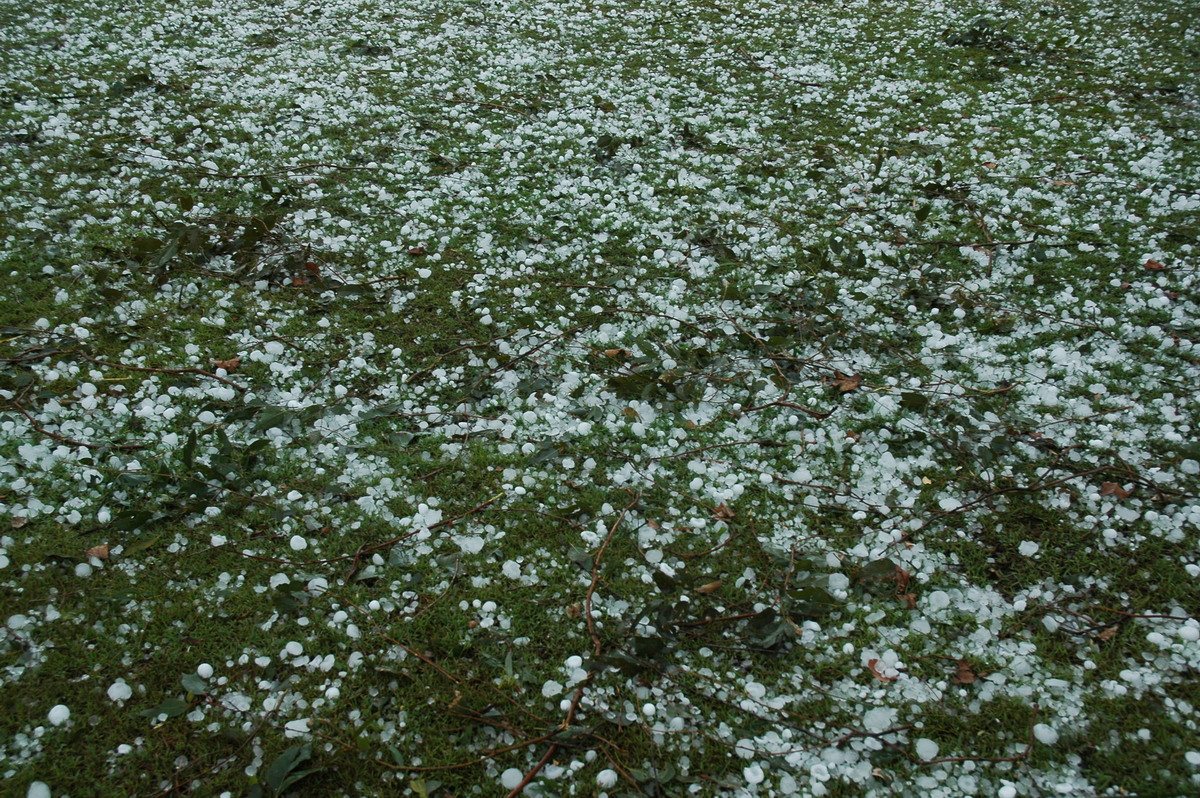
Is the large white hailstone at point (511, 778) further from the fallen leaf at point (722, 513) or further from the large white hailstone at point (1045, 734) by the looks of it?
the large white hailstone at point (1045, 734)

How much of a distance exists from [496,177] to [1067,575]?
10.0ft

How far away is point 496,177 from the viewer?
3805mm

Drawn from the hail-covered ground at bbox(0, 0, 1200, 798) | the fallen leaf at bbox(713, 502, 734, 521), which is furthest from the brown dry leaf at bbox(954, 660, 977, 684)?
the fallen leaf at bbox(713, 502, 734, 521)

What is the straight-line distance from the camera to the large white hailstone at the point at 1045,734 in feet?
5.46

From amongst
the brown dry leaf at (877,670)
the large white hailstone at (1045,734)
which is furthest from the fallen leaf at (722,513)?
the large white hailstone at (1045,734)

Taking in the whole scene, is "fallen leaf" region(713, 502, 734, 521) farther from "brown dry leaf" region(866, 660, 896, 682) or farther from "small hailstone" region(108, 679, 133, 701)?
"small hailstone" region(108, 679, 133, 701)

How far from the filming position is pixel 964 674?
1811 millimetres

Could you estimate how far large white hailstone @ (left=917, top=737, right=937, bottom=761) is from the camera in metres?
1.65

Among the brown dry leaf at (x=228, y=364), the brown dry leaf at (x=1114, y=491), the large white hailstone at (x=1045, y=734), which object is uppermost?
the brown dry leaf at (x=228, y=364)

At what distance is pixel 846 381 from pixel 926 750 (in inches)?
51.4

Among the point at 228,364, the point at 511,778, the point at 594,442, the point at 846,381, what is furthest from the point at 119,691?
the point at 846,381

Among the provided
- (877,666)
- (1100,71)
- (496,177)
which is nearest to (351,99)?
(496,177)

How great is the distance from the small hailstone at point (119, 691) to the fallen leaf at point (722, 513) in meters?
1.59

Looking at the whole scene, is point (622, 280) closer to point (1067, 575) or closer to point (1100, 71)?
point (1067, 575)
